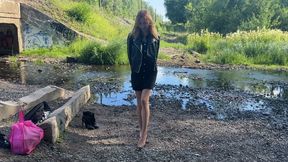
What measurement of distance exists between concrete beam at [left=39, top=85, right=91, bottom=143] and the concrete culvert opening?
19.5m

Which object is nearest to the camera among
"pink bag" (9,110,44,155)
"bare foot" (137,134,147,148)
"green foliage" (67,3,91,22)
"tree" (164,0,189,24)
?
"pink bag" (9,110,44,155)

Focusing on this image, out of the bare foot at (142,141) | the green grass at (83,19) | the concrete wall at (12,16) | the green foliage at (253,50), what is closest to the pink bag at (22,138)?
the bare foot at (142,141)

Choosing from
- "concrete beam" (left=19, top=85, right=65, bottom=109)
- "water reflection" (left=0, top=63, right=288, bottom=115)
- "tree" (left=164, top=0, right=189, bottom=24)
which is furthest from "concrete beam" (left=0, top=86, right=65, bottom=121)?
"tree" (left=164, top=0, right=189, bottom=24)

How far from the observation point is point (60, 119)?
7.18 m

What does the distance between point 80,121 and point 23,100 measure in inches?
73.7

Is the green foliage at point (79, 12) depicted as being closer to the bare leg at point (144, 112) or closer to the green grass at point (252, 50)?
the green grass at point (252, 50)

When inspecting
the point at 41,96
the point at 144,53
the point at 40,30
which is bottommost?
the point at 41,96

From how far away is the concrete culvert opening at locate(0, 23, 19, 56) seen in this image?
89.6 feet

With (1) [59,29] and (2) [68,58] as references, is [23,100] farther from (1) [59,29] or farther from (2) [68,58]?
(1) [59,29]

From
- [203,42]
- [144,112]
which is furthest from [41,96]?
[203,42]

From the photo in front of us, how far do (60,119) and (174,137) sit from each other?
7.56 feet

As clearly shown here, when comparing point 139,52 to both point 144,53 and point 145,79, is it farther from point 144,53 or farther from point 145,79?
point 145,79

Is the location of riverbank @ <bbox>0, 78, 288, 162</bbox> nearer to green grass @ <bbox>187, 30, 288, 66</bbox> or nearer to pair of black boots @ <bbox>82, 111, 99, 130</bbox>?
pair of black boots @ <bbox>82, 111, 99, 130</bbox>

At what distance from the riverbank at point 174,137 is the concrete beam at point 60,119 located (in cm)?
14
